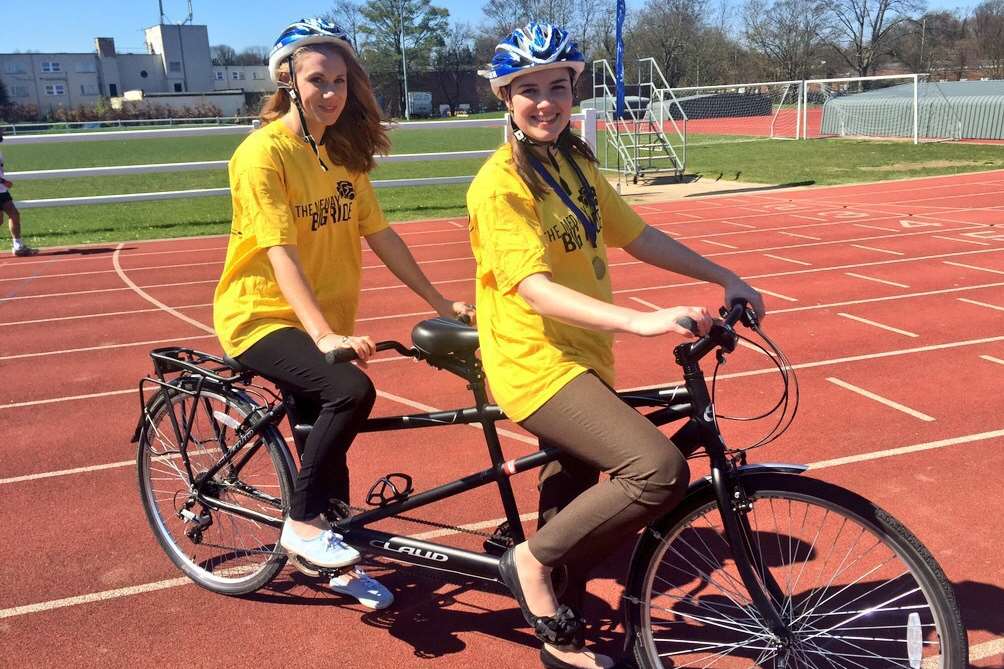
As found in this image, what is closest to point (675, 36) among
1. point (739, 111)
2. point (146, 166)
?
point (739, 111)

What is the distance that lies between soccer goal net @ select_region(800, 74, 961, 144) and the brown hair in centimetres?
2638

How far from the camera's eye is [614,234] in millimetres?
2801

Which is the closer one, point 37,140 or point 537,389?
point 537,389

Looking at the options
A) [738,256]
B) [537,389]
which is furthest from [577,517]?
[738,256]

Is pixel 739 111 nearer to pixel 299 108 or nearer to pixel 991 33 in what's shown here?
pixel 991 33

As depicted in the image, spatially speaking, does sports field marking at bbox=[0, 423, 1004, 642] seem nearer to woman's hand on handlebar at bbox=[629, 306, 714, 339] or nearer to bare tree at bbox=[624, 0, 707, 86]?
woman's hand on handlebar at bbox=[629, 306, 714, 339]

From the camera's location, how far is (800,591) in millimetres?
3188

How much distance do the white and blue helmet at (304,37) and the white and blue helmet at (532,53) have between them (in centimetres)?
72

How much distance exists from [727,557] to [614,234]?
1350 mm

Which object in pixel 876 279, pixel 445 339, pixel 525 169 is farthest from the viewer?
pixel 876 279

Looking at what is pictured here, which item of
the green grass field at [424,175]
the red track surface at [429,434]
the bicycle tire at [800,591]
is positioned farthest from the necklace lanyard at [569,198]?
the green grass field at [424,175]

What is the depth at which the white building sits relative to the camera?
304 feet

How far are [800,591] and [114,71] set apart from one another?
109 metres

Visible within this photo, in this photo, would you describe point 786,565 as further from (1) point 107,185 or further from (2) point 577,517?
(1) point 107,185
